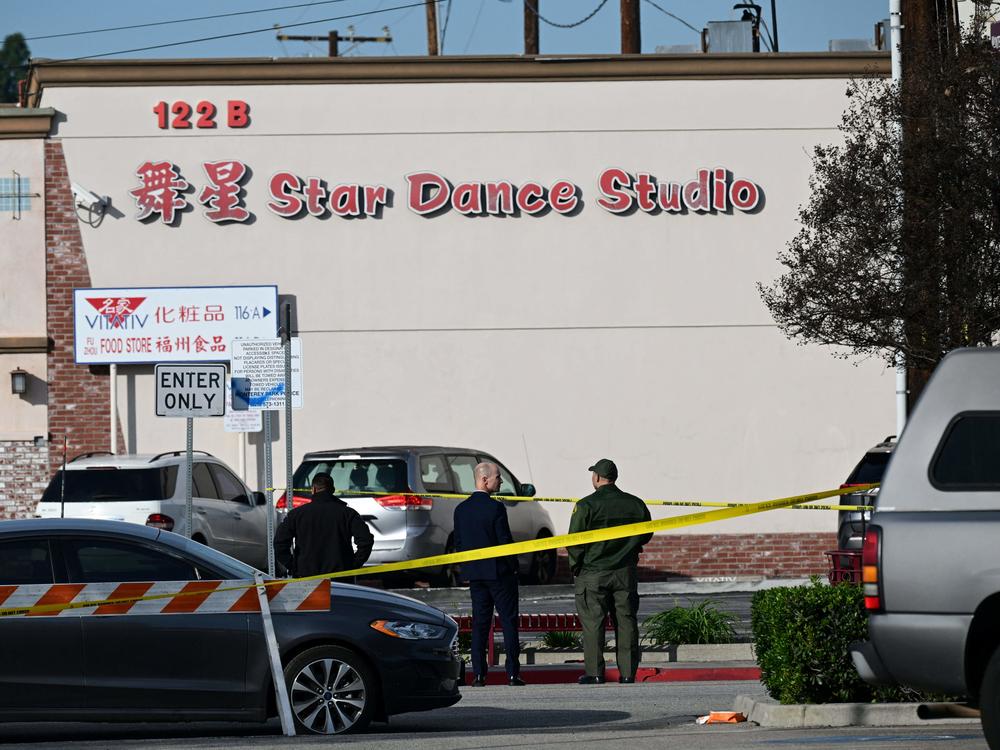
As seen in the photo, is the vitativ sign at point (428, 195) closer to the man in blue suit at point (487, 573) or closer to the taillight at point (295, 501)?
the taillight at point (295, 501)

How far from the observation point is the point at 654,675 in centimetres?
1462

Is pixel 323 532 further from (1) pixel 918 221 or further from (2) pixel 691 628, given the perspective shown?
(1) pixel 918 221

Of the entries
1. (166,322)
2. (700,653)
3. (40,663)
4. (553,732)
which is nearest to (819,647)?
(553,732)

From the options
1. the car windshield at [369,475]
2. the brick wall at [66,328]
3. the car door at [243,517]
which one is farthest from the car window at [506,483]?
the brick wall at [66,328]

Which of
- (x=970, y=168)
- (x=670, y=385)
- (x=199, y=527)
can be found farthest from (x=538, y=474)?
(x=970, y=168)

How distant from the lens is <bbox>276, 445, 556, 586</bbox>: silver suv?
1969cm

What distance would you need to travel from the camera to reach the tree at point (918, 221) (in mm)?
17875

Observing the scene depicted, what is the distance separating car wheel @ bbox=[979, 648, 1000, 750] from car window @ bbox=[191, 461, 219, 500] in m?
13.5

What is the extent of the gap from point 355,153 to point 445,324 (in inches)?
115

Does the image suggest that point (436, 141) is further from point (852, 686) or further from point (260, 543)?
point (852, 686)

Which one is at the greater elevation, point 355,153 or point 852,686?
point 355,153

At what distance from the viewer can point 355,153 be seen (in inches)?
1013

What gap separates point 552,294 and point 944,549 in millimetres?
18358

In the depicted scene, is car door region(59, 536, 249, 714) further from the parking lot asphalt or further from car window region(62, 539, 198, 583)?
the parking lot asphalt
